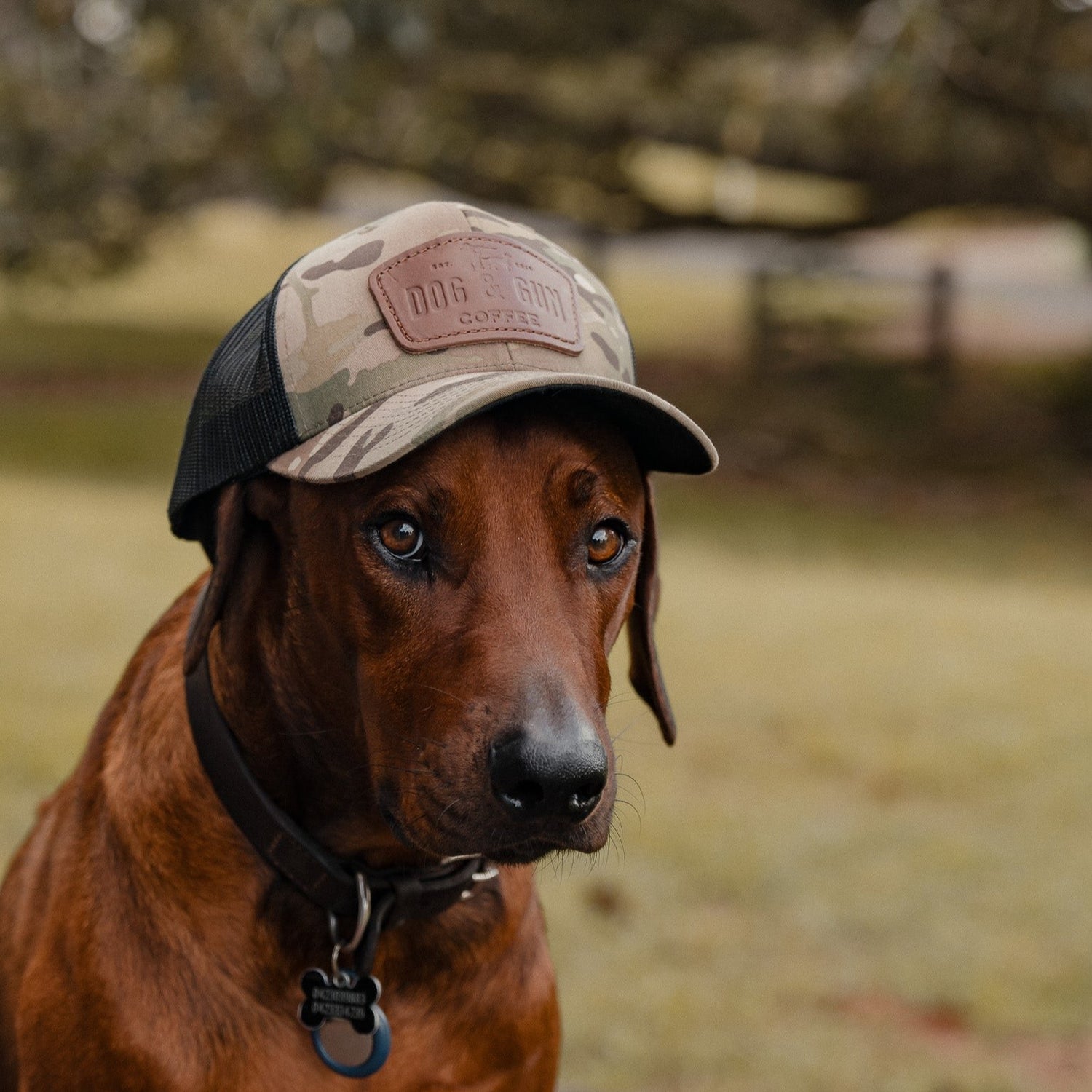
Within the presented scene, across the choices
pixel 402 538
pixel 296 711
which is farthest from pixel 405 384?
pixel 296 711

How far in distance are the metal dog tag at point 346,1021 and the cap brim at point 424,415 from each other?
0.73 metres

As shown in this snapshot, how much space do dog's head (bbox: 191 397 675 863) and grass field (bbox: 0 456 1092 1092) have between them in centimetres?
51

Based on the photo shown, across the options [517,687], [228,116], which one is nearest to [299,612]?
[517,687]

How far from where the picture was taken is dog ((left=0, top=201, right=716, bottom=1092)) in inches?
79.4

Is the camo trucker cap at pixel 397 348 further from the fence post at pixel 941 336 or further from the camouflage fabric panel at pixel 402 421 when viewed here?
the fence post at pixel 941 336

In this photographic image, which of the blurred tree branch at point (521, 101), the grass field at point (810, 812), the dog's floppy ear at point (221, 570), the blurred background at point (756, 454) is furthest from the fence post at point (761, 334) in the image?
the dog's floppy ear at point (221, 570)

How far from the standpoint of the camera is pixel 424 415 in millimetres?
2002

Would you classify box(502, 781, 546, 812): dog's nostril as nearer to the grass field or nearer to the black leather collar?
the black leather collar

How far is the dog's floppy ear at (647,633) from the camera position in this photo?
2504 mm

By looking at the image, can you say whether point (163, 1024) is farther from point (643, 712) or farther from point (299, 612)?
point (643, 712)

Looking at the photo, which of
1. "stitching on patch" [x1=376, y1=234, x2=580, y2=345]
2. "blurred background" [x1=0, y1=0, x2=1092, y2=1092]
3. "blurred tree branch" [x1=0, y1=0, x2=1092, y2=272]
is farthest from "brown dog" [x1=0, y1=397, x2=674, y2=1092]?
"blurred tree branch" [x1=0, y1=0, x2=1092, y2=272]

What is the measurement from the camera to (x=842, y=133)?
14258 millimetres

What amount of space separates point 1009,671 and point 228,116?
7790 mm

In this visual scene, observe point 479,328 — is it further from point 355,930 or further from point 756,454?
point 756,454
